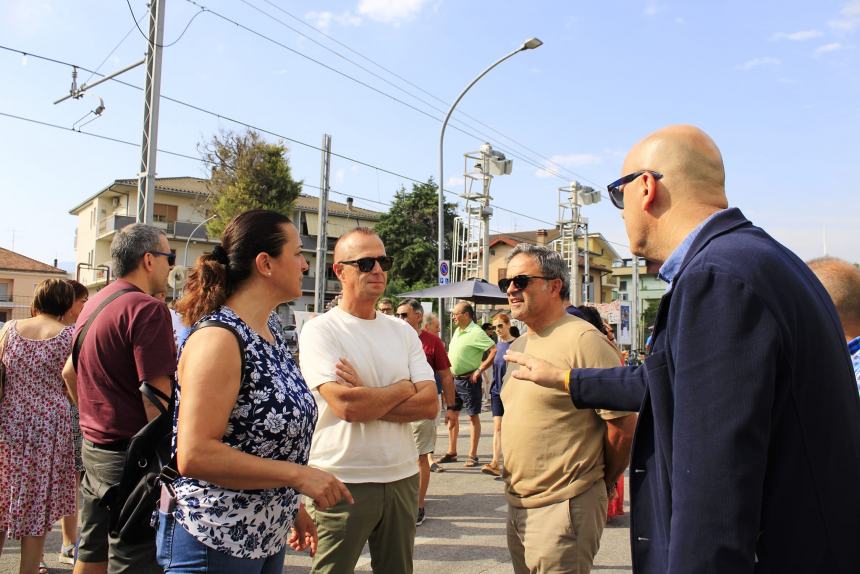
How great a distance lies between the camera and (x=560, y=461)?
3.03 m

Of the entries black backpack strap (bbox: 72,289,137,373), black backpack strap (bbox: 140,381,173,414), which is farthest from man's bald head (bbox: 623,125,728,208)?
black backpack strap (bbox: 72,289,137,373)

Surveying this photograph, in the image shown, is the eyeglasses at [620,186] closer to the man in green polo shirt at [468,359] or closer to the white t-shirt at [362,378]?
the white t-shirt at [362,378]

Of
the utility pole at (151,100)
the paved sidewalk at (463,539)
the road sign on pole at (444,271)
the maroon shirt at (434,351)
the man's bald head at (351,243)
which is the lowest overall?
the paved sidewalk at (463,539)

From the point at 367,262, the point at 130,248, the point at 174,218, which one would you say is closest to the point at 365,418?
the point at 367,262

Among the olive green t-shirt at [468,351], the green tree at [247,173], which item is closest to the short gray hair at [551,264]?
the olive green t-shirt at [468,351]

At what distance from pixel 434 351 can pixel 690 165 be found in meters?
6.31

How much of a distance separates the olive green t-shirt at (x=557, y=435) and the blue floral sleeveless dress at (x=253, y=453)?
4.00 ft

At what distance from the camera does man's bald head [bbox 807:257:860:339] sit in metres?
3.40

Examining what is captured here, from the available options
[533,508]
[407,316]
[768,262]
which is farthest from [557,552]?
[407,316]

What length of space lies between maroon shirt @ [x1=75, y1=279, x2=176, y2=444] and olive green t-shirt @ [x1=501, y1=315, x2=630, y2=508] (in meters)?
1.73

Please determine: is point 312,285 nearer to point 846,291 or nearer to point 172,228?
point 172,228

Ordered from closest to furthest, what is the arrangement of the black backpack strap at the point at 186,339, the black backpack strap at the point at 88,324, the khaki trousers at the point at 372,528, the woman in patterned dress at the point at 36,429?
the black backpack strap at the point at 186,339 → the khaki trousers at the point at 372,528 → the black backpack strap at the point at 88,324 → the woman in patterned dress at the point at 36,429

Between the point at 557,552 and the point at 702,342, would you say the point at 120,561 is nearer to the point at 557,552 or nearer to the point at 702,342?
the point at 557,552

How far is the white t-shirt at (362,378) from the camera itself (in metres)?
3.18
